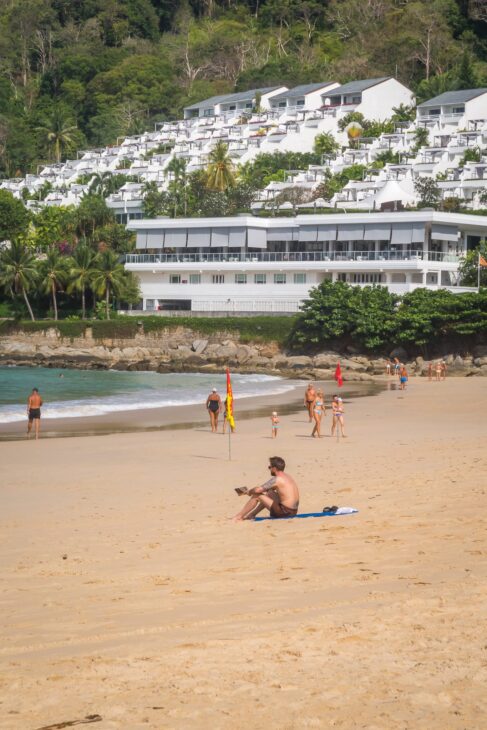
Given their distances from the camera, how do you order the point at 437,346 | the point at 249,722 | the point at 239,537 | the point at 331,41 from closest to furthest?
the point at 249,722 < the point at 239,537 < the point at 437,346 < the point at 331,41

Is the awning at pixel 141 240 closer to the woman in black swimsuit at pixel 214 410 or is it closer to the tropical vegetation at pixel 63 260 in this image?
the tropical vegetation at pixel 63 260

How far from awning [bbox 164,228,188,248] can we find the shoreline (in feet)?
105

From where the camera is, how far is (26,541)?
40.8ft

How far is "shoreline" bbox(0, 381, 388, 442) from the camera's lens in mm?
27987

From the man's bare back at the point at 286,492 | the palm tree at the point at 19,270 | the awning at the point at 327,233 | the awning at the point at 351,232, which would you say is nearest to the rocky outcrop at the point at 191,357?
the palm tree at the point at 19,270

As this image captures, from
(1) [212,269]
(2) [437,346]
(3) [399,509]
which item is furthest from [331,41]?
(3) [399,509]

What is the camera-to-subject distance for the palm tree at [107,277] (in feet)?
223

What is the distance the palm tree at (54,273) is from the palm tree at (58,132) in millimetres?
57930

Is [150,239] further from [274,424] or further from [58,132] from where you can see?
[58,132]

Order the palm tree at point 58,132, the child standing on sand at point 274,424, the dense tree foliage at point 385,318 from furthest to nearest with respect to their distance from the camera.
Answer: the palm tree at point 58,132 < the dense tree foliage at point 385,318 < the child standing on sand at point 274,424

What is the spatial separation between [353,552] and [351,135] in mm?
94065

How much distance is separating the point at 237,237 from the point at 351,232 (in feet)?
25.5

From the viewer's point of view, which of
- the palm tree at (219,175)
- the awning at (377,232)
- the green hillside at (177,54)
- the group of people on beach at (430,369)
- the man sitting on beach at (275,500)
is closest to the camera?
the man sitting on beach at (275,500)

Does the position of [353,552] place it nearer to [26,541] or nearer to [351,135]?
[26,541]
